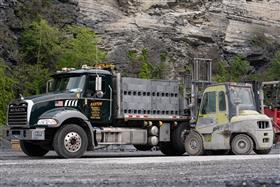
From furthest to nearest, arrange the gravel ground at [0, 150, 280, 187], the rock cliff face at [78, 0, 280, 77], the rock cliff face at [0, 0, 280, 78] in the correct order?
the rock cliff face at [78, 0, 280, 77], the rock cliff face at [0, 0, 280, 78], the gravel ground at [0, 150, 280, 187]

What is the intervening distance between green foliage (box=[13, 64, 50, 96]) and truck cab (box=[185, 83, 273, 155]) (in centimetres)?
2121

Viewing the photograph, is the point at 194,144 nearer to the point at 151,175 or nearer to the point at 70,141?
the point at 70,141

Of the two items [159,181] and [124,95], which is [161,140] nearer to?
[124,95]

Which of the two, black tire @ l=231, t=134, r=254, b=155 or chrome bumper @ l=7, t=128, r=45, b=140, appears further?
black tire @ l=231, t=134, r=254, b=155

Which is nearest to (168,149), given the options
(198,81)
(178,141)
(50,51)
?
(178,141)

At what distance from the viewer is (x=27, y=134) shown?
651 inches

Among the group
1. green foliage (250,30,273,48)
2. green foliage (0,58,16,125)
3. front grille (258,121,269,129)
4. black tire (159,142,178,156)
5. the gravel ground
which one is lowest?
the gravel ground

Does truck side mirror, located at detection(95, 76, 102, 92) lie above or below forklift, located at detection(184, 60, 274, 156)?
above

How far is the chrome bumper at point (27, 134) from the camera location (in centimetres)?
1634

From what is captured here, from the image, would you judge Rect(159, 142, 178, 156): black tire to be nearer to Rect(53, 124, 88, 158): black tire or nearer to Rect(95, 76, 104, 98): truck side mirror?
Rect(95, 76, 104, 98): truck side mirror

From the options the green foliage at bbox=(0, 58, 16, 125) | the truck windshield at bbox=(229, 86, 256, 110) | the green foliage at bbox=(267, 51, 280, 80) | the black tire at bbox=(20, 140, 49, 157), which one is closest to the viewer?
the black tire at bbox=(20, 140, 49, 157)

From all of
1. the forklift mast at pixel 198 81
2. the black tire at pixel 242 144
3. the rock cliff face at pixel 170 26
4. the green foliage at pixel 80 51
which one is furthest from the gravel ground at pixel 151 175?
the rock cliff face at pixel 170 26

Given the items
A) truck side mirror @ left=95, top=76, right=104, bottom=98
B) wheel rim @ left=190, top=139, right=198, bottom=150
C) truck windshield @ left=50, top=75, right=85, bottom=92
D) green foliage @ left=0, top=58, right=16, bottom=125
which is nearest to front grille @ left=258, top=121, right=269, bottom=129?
wheel rim @ left=190, top=139, right=198, bottom=150

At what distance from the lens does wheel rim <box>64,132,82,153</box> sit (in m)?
16.7
